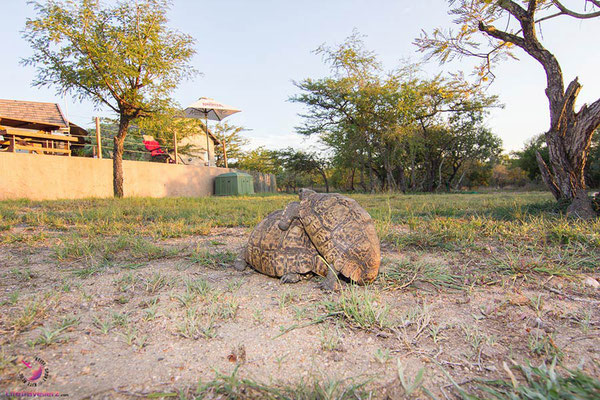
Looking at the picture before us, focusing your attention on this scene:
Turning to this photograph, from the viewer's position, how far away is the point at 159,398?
3.92 feet

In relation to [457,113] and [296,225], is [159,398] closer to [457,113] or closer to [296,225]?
[296,225]

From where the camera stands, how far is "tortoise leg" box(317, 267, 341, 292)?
2236 millimetres

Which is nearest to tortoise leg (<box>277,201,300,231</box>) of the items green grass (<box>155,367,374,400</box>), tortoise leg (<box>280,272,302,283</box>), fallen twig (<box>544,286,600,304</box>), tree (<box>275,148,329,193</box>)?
tortoise leg (<box>280,272,302,283</box>)

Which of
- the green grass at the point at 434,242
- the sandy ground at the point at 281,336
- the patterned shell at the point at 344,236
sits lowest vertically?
the sandy ground at the point at 281,336

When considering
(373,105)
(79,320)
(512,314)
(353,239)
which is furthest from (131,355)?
(373,105)

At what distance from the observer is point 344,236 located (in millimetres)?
2309

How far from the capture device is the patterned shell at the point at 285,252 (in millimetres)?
2426

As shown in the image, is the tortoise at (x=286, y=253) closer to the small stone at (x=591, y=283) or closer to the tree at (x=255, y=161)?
the small stone at (x=591, y=283)

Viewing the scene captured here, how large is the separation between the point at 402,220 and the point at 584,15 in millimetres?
4320

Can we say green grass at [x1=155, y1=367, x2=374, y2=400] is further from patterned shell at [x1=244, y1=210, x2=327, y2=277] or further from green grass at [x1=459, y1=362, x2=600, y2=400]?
patterned shell at [x1=244, y1=210, x2=327, y2=277]

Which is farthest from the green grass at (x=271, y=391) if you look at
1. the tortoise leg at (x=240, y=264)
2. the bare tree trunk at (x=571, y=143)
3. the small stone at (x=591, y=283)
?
the bare tree trunk at (x=571, y=143)

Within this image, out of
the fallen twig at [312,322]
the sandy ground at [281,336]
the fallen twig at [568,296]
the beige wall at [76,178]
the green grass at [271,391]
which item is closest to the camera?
the green grass at [271,391]

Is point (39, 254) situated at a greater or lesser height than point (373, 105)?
lesser

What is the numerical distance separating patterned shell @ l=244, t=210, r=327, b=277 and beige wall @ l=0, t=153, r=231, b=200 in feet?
35.6
